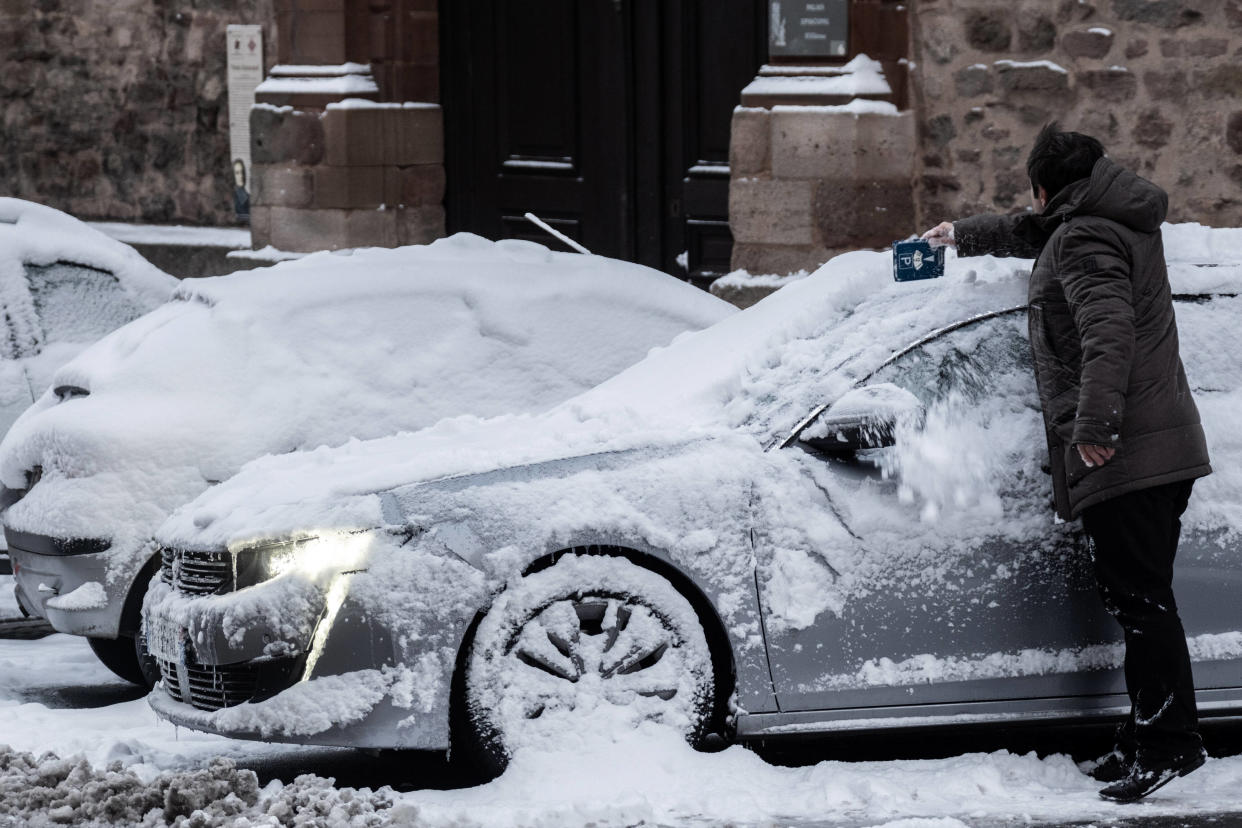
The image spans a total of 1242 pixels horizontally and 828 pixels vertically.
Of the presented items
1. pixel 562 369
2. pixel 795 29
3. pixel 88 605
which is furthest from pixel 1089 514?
pixel 795 29

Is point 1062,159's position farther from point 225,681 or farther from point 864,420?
point 225,681

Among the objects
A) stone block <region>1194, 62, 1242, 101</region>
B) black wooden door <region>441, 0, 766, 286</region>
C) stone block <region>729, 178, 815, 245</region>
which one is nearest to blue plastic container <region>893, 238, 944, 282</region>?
stone block <region>1194, 62, 1242, 101</region>

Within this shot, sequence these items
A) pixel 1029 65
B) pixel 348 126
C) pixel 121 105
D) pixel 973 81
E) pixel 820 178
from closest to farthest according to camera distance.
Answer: pixel 1029 65 → pixel 973 81 → pixel 820 178 → pixel 348 126 → pixel 121 105

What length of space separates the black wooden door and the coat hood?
822 centimetres

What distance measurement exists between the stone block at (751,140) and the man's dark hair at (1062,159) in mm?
6758

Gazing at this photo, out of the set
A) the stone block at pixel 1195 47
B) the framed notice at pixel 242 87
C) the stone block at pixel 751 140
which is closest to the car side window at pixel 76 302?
the stone block at pixel 751 140

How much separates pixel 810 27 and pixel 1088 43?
5.66ft

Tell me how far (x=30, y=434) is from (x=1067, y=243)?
388cm

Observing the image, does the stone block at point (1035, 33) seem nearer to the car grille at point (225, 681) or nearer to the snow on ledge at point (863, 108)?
the snow on ledge at point (863, 108)

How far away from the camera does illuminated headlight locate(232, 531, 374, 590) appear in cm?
534

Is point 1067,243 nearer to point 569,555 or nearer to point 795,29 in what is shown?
point 569,555

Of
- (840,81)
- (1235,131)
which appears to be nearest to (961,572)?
(1235,131)

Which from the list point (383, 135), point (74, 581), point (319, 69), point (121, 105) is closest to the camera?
point (74, 581)

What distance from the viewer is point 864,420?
17.7ft
